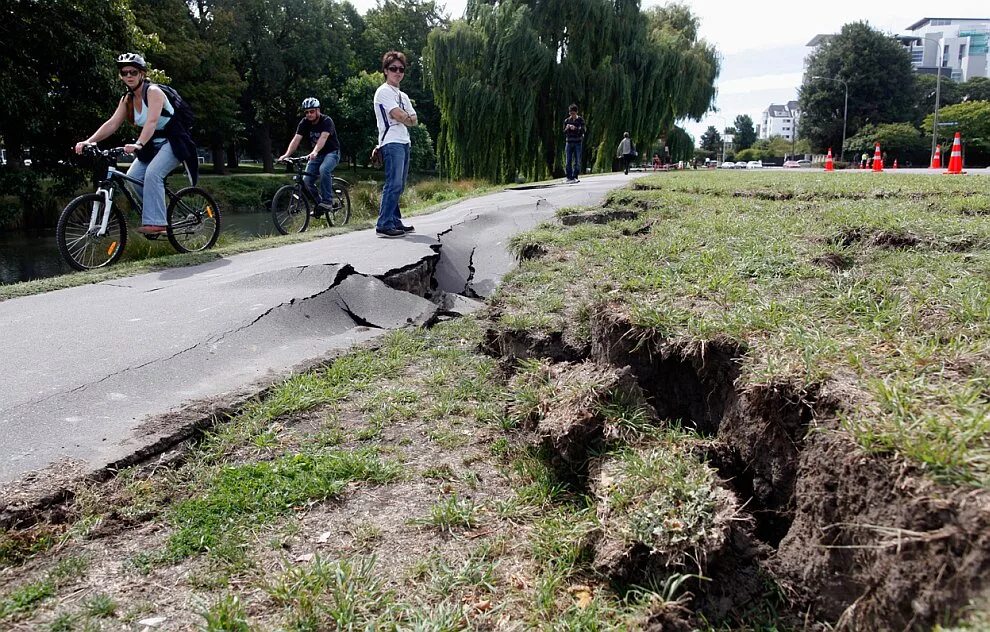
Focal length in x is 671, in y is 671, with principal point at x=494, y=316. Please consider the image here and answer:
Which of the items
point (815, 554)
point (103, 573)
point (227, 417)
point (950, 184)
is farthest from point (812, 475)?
point (950, 184)

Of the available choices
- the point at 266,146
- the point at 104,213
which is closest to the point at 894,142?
the point at 266,146

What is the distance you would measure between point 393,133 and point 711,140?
112244 mm

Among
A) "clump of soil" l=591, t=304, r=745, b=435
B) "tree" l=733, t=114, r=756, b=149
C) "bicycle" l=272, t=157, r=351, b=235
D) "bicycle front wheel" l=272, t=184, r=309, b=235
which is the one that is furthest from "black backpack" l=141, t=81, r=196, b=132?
"tree" l=733, t=114, r=756, b=149

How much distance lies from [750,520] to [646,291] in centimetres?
160

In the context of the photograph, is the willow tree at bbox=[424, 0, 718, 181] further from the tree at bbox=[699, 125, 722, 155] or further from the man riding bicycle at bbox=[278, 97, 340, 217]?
the tree at bbox=[699, 125, 722, 155]

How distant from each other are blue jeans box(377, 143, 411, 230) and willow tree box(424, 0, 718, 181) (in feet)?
46.2

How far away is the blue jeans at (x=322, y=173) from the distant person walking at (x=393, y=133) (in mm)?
2057

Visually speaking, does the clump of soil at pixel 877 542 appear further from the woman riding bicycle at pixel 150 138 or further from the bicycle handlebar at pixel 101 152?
the bicycle handlebar at pixel 101 152

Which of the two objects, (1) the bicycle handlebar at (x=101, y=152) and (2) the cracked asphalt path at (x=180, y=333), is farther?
(1) the bicycle handlebar at (x=101, y=152)

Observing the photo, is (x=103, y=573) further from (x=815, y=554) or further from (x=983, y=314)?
(x=983, y=314)

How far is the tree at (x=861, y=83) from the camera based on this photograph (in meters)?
58.9

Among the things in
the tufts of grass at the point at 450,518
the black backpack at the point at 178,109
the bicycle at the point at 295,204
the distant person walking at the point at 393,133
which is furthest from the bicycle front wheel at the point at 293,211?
the tufts of grass at the point at 450,518

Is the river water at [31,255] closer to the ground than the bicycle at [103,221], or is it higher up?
closer to the ground

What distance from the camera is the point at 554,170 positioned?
77.8ft
